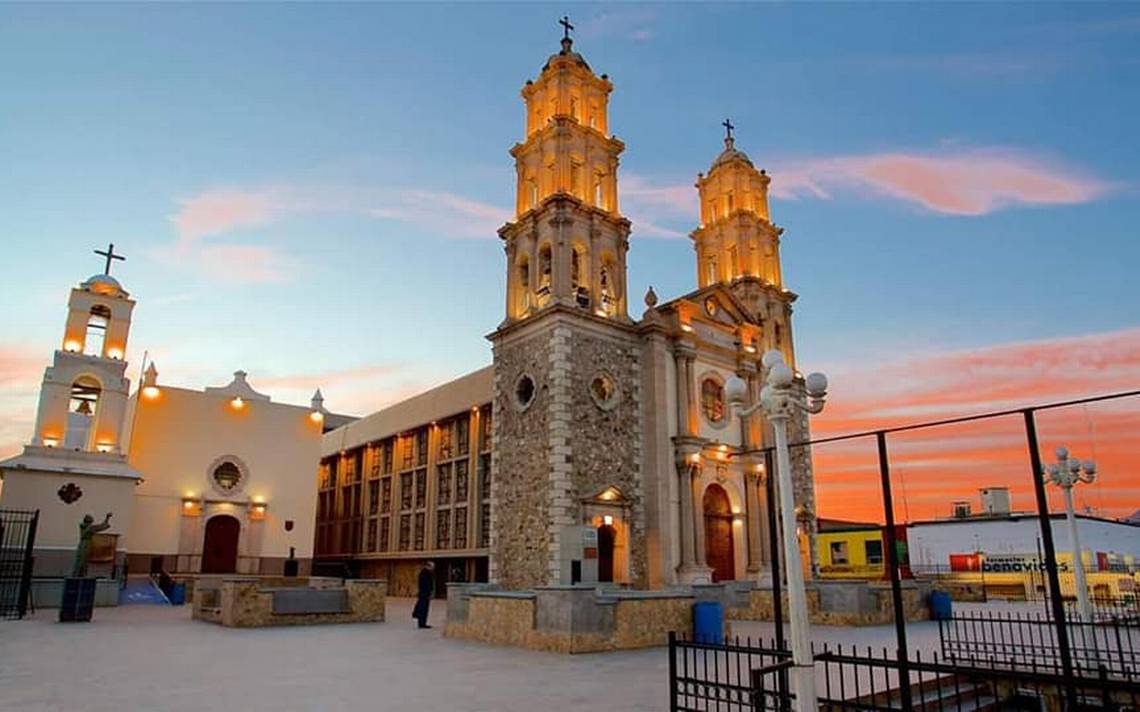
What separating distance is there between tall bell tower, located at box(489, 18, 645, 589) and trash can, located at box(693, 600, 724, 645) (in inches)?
257

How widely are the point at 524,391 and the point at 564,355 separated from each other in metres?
2.41

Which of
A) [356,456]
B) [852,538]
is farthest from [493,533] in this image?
[852,538]

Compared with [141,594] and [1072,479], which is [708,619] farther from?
[141,594]

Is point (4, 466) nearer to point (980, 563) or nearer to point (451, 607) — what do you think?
point (451, 607)

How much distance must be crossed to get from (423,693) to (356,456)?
36.7 m

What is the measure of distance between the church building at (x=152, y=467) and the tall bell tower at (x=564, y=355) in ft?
41.1

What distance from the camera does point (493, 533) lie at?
25.9 meters

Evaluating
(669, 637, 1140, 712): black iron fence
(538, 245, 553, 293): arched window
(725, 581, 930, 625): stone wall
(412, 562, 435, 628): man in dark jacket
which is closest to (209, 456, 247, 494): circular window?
(538, 245, 553, 293): arched window

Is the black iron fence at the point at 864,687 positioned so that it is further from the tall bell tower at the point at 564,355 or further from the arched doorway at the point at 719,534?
the arched doorway at the point at 719,534

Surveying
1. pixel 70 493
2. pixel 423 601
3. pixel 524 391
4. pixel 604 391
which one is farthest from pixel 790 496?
pixel 70 493

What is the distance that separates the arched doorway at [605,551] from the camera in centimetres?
2473

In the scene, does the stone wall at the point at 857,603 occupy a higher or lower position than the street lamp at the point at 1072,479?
lower

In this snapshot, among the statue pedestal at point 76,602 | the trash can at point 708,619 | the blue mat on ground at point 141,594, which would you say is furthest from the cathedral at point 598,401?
the statue pedestal at point 76,602

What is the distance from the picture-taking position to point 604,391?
26.0 meters
